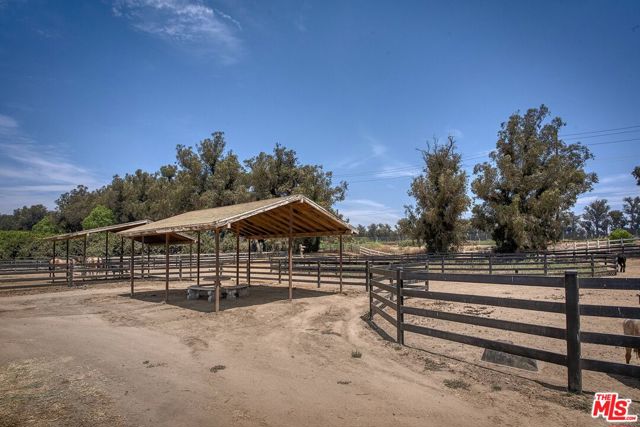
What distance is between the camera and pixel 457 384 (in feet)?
17.1

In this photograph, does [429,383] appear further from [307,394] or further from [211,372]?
[211,372]

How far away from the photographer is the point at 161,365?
21.5ft

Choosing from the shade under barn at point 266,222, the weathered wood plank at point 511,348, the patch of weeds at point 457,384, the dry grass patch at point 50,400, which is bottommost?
the dry grass patch at point 50,400

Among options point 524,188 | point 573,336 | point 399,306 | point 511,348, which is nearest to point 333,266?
point 399,306

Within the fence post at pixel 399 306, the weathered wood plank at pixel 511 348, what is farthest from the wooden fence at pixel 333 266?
the weathered wood plank at pixel 511 348

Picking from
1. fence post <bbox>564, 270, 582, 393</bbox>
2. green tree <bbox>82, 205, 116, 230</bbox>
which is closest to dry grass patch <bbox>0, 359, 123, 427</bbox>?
fence post <bbox>564, 270, 582, 393</bbox>

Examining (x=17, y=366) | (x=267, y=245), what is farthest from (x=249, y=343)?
(x=267, y=245)

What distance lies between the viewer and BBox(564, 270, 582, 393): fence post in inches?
188

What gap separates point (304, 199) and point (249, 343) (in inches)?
259

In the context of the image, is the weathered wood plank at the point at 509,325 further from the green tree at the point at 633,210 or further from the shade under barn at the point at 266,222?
the green tree at the point at 633,210

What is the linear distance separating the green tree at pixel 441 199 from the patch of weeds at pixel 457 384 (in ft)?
Answer: 107

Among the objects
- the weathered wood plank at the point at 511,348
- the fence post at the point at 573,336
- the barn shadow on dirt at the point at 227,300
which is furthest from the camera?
the barn shadow on dirt at the point at 227,300

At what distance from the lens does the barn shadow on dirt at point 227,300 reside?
528 inches

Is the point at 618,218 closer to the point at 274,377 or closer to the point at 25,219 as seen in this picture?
the point at 274,377
